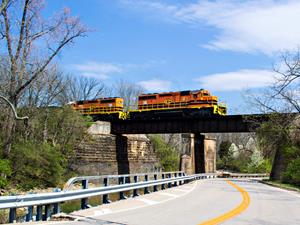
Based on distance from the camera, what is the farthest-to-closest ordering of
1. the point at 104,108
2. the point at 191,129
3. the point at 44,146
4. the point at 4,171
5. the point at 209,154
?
the point at 209,154 < the point at 104,108 < the point at 191,129 < the point at 44,146 < the point at 4,171

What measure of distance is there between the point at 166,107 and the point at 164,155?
2133cm

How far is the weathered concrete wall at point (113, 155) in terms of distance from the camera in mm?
51250

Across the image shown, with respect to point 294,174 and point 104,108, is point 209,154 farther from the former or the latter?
point 294,174

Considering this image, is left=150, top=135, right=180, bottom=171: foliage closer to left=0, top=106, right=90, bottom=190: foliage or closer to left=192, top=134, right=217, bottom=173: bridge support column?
left=192, top=134, right=217, bottom=173: bridge support column

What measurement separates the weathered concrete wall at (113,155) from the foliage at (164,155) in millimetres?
4258

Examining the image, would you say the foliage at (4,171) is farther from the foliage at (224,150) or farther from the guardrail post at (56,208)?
the foliage at (224,150)

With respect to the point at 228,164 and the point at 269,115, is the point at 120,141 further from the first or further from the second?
the point at 228,164

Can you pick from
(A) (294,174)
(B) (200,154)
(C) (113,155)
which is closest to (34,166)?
(A) (294,174)

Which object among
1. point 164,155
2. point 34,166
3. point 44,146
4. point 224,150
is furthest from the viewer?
point 224,150

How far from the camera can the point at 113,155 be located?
56.7 metres

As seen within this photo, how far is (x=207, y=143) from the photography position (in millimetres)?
66188

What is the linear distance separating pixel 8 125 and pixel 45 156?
18.0 ft

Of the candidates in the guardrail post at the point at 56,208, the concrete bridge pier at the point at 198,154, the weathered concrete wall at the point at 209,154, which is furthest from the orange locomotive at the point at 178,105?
the guardrail post at the point at 56,208

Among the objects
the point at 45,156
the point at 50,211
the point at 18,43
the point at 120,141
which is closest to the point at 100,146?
the point at 120,141
